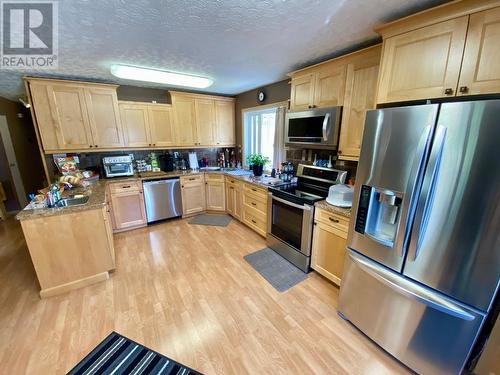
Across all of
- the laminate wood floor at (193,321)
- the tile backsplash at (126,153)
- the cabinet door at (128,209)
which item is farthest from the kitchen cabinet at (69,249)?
the tile backsplash at (126,153)

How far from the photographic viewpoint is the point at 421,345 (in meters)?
1.36

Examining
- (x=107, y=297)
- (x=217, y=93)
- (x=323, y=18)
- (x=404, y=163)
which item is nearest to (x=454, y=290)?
(x=404, y=163)

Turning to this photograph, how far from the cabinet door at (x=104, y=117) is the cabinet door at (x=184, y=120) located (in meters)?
0.94

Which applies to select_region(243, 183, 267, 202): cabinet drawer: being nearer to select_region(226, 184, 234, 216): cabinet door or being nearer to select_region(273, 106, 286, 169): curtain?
select_region(226, 184, 234, 216): cabinet door

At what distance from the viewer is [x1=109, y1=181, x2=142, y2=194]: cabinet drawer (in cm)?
331

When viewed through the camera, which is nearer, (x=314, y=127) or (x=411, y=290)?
(x=411, y=290)

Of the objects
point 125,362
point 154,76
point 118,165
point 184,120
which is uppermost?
point 154,76

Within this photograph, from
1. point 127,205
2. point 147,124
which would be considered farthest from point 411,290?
point 147,124

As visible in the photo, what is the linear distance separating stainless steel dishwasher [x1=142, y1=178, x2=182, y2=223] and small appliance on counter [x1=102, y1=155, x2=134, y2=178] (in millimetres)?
391

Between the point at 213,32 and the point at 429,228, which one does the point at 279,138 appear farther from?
the point at 429,228

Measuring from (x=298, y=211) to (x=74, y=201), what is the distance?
8.61ft

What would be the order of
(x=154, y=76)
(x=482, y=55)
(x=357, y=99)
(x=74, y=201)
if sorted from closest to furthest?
(x=482, y=55) → (x=357, y=99) → (x=74, y=201) → (x=154, y=76)

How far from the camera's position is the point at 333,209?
2.06 m

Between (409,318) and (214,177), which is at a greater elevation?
(214,177)
